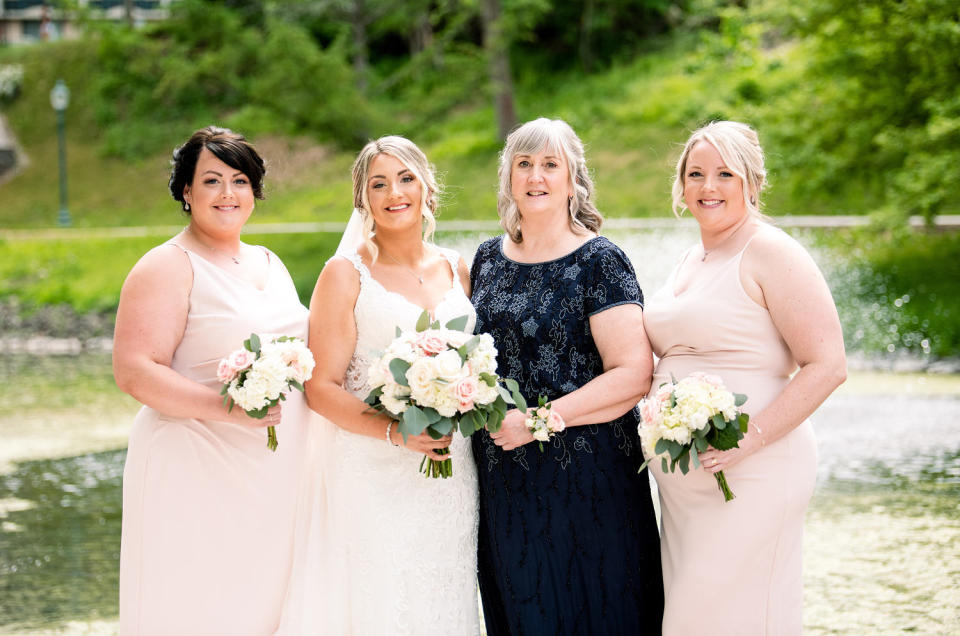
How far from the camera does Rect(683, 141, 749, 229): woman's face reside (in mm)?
4207

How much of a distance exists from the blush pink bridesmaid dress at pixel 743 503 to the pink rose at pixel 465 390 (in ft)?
3.25

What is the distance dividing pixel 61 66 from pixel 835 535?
1553 inches

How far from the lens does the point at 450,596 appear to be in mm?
4418

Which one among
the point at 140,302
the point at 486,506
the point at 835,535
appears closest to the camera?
the point at 140,302

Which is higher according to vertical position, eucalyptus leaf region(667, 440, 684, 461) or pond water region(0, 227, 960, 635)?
eucalyptus leaf region(667, 440, 684, 461)

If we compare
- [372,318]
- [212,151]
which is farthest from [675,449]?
[212,151]

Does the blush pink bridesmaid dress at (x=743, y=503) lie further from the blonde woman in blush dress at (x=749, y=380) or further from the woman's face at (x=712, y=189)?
the woman's face at (x=712, y=189)

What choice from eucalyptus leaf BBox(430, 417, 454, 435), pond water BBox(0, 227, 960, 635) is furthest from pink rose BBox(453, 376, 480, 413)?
pond water BBox(0, 227, 960, 635)

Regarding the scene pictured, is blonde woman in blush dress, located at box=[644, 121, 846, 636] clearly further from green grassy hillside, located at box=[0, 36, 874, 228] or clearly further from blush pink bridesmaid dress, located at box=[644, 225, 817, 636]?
green grassy hillside, located at box=[0, 36, 874, 228]

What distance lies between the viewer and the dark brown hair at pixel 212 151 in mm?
4375

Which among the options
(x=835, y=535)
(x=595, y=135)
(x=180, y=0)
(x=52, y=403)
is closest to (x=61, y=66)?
(x=180, y=0)

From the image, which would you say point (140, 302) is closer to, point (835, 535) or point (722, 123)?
point (722, 123)

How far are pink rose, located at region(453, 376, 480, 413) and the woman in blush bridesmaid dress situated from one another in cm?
97

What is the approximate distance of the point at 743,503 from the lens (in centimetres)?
413
